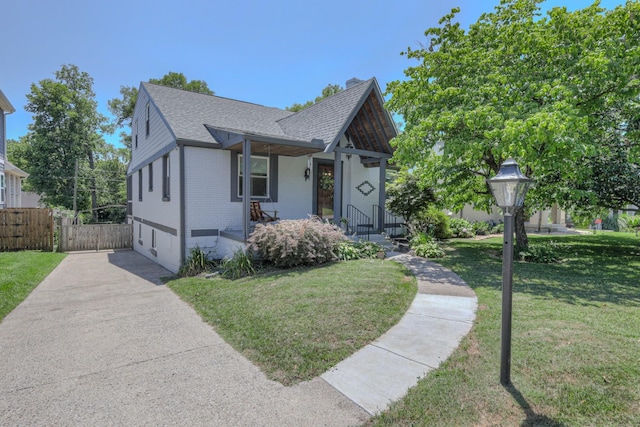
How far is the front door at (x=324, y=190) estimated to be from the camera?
39.9 feet

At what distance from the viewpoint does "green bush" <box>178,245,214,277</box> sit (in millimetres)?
9336

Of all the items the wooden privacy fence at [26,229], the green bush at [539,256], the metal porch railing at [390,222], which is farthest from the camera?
the wooden privacy fence at [26,229]

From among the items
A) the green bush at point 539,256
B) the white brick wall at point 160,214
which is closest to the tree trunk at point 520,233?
the green bush at point 539,256

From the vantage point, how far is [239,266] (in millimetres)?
8383

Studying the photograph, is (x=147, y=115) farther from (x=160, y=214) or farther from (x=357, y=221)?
(x=357, y=221)

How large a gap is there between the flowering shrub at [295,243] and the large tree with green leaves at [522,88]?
10.9 ft

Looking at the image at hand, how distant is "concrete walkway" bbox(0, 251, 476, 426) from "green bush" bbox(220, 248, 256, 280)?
1.84 meters

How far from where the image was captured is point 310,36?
13.7 m

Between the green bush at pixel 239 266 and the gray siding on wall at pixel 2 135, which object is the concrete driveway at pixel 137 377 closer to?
the green bush at pixel 239 266

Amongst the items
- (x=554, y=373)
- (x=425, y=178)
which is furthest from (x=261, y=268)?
(x=554, y=373)

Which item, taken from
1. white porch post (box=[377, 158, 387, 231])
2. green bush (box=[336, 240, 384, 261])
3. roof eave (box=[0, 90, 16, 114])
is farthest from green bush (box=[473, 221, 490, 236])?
roof eave (box=[0, 90, 16, 114])

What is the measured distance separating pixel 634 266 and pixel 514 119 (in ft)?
17.3

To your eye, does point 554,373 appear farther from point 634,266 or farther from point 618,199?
point 618,199

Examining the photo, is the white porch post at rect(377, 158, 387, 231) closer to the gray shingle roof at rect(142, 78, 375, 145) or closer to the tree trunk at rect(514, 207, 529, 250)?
the gray shingle roof at rect(142, 78, 375, 145)
